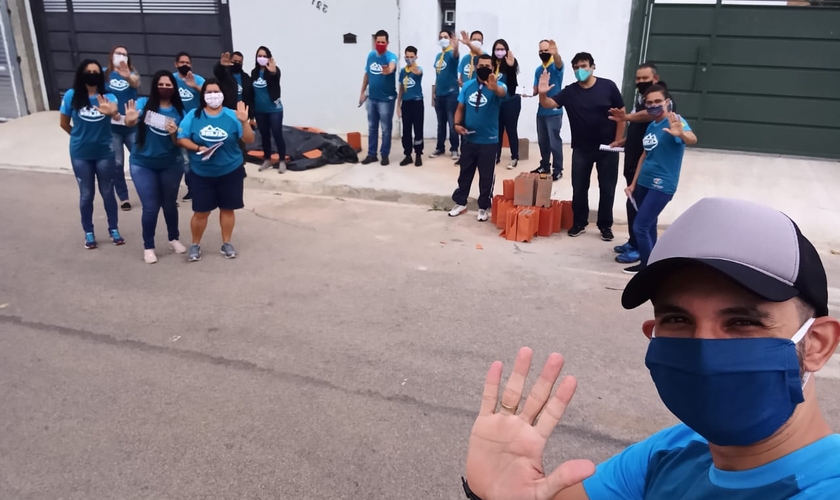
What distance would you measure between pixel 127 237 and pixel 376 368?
447cm

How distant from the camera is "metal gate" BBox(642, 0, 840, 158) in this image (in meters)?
10.0

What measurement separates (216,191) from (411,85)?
462 centimetres

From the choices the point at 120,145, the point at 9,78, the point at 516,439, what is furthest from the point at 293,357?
the point at 9,78

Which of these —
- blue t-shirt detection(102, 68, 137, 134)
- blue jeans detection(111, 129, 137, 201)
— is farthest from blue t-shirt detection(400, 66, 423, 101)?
blue jeans detection(111, 129, 137, 201)

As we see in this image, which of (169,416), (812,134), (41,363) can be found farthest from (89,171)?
(812,134)

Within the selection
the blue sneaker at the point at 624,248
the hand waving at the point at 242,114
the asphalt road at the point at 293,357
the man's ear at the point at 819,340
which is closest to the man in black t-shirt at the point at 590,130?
the asphalt road at the point at 293,357

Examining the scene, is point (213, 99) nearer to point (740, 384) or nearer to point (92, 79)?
point (92, 79)

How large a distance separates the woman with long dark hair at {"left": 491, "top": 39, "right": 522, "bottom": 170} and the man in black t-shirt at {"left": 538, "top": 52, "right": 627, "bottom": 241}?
3.11 ft

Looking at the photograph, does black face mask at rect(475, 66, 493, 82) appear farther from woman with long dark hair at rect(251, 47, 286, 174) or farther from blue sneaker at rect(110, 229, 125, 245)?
blue sneaker at rect(110, 229, 125, 245)

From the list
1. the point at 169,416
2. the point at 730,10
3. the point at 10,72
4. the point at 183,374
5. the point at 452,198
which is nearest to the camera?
the point at 169,416

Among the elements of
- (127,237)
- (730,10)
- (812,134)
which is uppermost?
(730,10)

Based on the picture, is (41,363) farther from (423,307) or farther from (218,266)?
(423,307)

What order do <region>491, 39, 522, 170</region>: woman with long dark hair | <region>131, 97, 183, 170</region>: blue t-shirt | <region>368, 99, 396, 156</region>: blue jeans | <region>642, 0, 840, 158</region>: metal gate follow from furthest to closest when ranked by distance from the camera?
<region>368, 99, 396, 156</region>: blue jeans, <region>642, 0, 840, 158</region>: metal gate, <region>491, 39, 522, 170</region>: woman with long dark hair, <region>131, 97, 183, 170</region>: blue t-shirt

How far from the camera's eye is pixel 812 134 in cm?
1040
